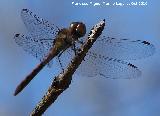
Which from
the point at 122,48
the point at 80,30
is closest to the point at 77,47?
the point at 80,30

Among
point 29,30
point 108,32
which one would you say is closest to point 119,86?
point 108,32

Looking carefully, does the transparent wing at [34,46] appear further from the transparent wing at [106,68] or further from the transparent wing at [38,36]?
the transparent wing at [106,68]

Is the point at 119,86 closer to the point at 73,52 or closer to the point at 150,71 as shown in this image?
the point at 150,71

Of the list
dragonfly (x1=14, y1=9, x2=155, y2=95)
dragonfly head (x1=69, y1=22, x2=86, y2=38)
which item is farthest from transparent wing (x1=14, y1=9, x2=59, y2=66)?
dragonfly head (x1=69, y1=22, x2=86, y2=38)

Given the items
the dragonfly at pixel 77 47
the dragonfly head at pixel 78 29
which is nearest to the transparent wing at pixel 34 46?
the dragonfly at pixel 77 47

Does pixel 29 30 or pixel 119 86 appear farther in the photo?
pixel 119 86

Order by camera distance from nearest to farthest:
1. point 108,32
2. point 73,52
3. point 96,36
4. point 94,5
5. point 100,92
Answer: point 96,36 < point 73,52 < point 94,5 < point 108,32 < point 100,92

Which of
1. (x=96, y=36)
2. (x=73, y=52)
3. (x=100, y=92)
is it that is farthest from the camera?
(x=100, y=92)

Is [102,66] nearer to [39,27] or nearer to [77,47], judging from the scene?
[77,47]
